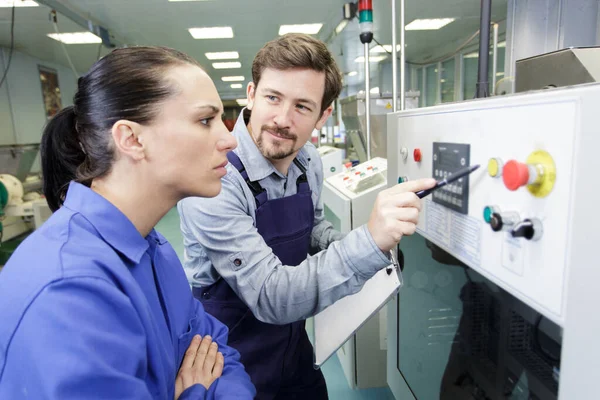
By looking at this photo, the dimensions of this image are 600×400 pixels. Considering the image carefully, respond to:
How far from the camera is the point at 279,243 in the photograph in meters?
1.12

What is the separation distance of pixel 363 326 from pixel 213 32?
5.13 metres

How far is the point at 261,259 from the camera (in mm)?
930

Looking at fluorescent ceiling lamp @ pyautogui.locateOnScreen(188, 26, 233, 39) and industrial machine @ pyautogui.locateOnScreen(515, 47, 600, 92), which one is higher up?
fluorescent ceiling lamp @ pyautogui.locateOnScreen(188, 26, 233, 39)

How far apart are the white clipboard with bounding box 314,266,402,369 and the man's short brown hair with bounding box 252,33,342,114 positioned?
1.84 feet

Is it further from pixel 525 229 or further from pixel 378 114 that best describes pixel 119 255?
pixel 378 114

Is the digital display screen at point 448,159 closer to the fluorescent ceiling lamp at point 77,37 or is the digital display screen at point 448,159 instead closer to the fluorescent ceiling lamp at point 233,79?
the fluorescent ceiling lamp at point 77,37

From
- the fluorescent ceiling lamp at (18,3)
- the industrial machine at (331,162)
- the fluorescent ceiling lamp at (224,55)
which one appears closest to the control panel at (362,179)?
the industrial machine at (331,162)

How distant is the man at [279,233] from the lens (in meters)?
0.86

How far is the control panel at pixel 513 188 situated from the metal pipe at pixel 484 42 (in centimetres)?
18

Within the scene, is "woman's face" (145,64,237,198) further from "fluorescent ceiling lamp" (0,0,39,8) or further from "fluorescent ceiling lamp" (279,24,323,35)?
"fluorescent ceiling lamp" (279,24,323,35)

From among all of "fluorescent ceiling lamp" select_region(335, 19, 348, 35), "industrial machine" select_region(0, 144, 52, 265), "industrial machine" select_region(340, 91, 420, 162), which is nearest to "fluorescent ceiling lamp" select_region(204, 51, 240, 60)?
"fluorescent ceiling lamp" select_region(335, 19, 348, 35)

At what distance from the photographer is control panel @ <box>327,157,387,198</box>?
161 cm

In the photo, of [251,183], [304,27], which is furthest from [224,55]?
[251,183]

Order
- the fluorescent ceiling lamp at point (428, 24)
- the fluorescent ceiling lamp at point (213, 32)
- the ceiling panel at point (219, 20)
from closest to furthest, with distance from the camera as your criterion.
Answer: the ceiling panel at point (219, 20) → the fluorescent ceiling lamp at point (213, 32) → the fluorescent ceiling lamp at point (428, 24)
